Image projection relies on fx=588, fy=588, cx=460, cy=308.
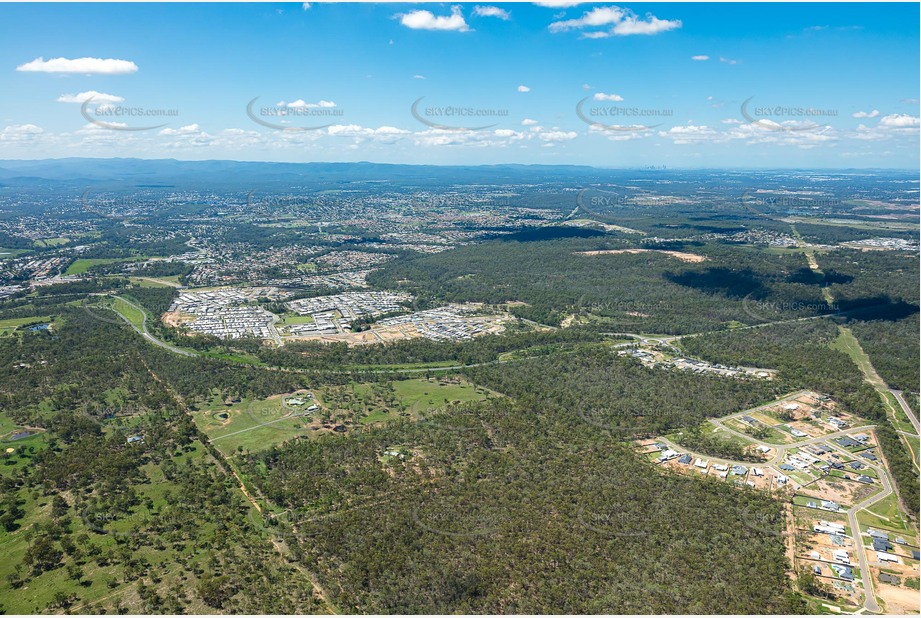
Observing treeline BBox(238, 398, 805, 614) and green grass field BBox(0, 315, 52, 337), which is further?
green grass field BBox(0, 315, 52, 337)

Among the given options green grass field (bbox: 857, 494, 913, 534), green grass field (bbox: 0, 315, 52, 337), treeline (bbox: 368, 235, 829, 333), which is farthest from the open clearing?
green grass field (bbox: 0, 315, 52, 337)

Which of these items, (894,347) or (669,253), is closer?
(894,347)

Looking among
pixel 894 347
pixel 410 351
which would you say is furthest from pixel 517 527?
pixel 894 347

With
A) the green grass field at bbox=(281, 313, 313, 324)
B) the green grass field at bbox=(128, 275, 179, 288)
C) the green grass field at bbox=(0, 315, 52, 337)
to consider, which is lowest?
the green grass field at bbox=(281, 313, 313, 324)

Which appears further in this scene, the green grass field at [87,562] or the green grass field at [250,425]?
the green grass field at [250,425]

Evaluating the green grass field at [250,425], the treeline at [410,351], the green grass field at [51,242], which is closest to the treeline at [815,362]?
the treeline at [410,351]

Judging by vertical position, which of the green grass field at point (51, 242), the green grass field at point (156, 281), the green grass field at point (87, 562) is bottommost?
the green grass field at point (87, 562)

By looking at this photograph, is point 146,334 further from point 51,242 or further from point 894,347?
point 51,242

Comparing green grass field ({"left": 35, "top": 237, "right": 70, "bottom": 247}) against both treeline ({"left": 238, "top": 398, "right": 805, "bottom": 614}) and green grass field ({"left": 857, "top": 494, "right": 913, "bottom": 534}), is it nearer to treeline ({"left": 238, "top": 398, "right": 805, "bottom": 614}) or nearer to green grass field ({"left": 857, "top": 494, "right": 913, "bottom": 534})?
treeline ({"left": 238, "top": 398, "right": 805, "bottom": 614})

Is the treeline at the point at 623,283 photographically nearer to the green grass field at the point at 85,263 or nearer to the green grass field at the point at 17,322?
the green grass field at the point at 17,322

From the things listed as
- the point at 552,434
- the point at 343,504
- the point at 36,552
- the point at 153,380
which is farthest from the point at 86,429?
the point at 552,434

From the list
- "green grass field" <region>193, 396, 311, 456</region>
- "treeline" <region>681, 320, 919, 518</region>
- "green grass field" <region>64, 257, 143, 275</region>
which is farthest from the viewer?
"green grass field" <region>64, 257, 143, 275</region>

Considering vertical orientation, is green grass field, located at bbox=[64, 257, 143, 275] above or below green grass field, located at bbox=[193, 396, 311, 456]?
above

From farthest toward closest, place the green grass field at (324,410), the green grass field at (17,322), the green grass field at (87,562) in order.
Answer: the green grass field at (17,322), the green grass field at (324,410), the green grass field at (87,562)
